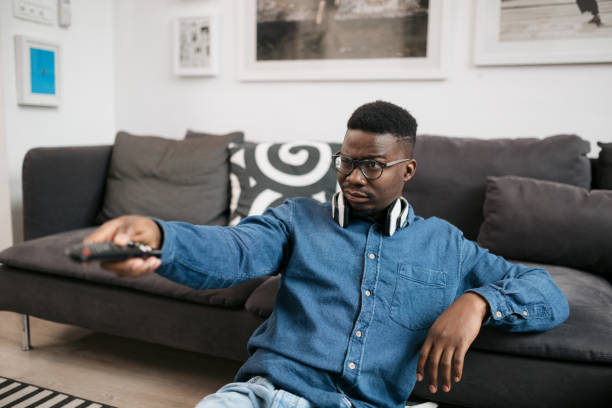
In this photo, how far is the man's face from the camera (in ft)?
3.19

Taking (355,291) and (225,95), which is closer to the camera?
(355,291)

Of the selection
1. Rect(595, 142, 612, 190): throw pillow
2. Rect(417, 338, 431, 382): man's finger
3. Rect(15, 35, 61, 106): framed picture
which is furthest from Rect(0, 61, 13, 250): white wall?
Rect(595, 142, 612, 190): throw pillow

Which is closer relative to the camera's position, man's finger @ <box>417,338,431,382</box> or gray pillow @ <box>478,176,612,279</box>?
man's finger @ <box>417,338,431,382</box>

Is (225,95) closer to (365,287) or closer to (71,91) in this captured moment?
(71,91)

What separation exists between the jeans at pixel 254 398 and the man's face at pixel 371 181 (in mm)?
394

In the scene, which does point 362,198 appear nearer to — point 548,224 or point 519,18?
point 548,224

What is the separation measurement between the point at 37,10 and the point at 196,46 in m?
0.73

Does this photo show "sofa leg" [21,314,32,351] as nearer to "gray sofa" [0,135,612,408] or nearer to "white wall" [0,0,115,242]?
"gray sofa" [0,135,612,408]

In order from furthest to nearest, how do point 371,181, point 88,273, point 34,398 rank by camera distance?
point 88,273
point 34,398
point 371,181

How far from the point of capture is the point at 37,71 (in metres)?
2.22

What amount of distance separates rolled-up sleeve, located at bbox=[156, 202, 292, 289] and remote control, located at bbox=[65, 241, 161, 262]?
6cm

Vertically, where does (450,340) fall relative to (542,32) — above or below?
below

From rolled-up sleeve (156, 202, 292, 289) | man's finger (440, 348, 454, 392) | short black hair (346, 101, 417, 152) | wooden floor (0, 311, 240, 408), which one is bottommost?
wooden floor (0, 311, 240, 408)

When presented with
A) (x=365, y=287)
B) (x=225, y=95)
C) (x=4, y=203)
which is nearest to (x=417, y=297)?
(x=365, y=287)
